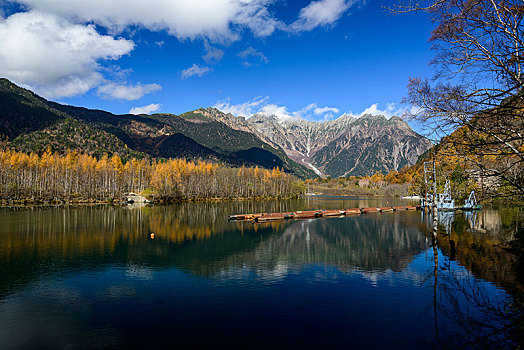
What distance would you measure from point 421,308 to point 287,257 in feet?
42.0

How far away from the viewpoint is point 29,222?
146ft

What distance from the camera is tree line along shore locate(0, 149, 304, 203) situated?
8656cm

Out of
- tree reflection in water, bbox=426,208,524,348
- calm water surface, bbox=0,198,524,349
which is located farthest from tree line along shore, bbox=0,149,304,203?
tree reflection in water, bbox=426,208,524,348

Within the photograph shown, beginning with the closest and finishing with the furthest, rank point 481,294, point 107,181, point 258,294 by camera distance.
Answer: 1. point 481,294
2. point 258,294
3. point 107,181

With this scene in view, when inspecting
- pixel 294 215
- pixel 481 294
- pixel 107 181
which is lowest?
pixel 481 294

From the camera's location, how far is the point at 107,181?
345 ft

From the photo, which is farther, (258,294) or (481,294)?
(258,294)

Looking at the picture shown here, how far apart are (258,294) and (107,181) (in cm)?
10253

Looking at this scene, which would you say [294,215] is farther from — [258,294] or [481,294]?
[481,294]

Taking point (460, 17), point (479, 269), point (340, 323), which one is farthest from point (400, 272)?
point (460, 17)

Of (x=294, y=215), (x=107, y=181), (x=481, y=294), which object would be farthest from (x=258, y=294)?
(x=107, y=181)

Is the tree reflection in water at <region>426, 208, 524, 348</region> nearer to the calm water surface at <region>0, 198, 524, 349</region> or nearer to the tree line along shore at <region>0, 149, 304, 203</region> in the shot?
the calm water surface at <region>0, 198, 524, 349</region>

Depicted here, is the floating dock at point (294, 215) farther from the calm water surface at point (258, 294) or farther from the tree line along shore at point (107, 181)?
the tree line along shore at point (107, 181)

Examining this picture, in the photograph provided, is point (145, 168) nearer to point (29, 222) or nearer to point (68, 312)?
point (29, 222)
